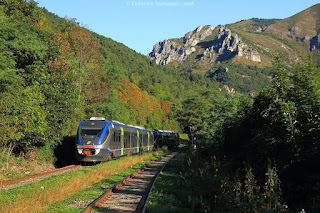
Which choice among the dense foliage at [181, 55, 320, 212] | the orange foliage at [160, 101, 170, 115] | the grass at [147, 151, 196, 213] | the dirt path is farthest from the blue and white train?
the orange foliage at [160, 101, 170, 115]

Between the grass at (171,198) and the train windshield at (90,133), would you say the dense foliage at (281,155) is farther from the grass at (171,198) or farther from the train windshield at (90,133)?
the train windshield at (90,133)

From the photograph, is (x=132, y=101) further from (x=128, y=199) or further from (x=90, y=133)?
(x=128, y=199)

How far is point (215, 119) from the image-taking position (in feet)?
75.0

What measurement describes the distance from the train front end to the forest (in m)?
2.40

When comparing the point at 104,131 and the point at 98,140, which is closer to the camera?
the point at 98,140

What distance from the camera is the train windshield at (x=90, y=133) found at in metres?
20.2

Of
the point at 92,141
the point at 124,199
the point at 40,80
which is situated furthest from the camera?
the point at 40,80

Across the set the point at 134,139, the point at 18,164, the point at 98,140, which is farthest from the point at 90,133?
the point at 134,139

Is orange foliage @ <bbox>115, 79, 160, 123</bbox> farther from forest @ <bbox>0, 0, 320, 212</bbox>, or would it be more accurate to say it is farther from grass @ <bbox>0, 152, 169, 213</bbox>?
grass @ <bbox>0, 152, 169, 213</bbox>

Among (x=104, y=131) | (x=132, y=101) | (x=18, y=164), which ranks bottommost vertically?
(x=18, y=164)

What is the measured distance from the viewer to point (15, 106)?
16.5 m

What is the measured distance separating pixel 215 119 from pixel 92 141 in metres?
9.74

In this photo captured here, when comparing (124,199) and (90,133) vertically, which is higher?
(90,133)

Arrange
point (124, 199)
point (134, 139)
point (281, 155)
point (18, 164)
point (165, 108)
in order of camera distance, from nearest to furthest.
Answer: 1. point (281, 155)
2. point (124, 199)
3. point (18, 164)
4. point (134, 139)
5. point (165, 108)
